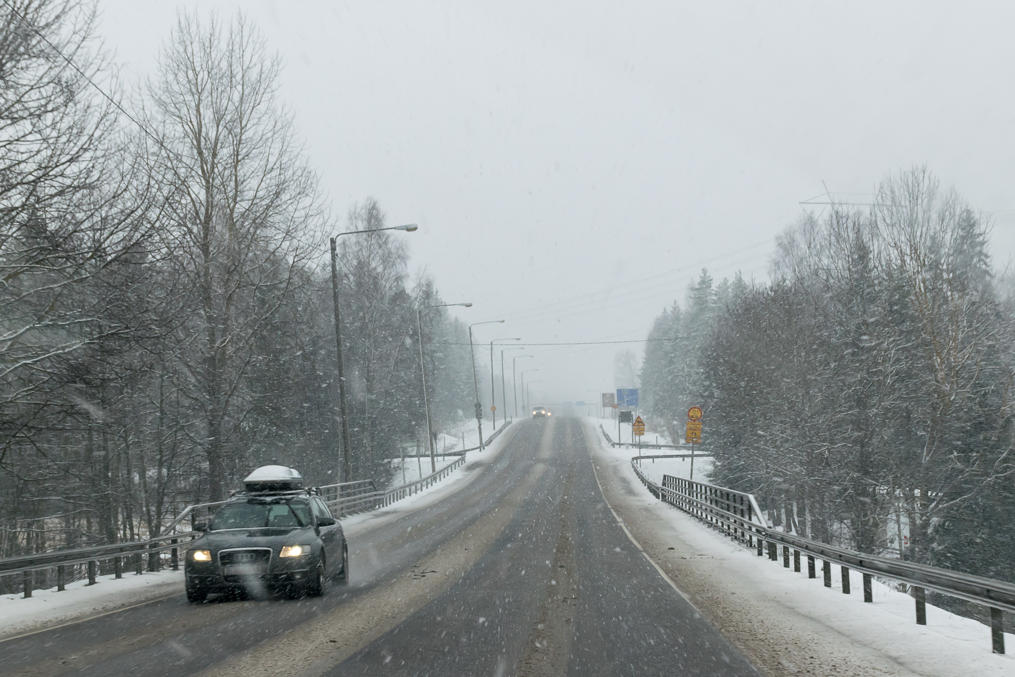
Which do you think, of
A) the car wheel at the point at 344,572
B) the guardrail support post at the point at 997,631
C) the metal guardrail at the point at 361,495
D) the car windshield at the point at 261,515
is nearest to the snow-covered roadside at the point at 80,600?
the car windshield at the point at 261,515

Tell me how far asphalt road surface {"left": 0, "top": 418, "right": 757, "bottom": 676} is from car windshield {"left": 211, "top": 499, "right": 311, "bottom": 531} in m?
1.08

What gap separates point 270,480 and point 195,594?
9.24ft

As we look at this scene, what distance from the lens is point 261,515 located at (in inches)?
495

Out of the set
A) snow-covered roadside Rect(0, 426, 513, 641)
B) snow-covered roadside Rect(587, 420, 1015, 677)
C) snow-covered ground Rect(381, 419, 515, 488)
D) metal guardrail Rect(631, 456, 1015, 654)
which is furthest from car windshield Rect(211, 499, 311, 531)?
snow-covered ground Rect(381, 419, 515, 488)

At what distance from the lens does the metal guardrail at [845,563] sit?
7.94m

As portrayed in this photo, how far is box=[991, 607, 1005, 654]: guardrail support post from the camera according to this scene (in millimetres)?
7824

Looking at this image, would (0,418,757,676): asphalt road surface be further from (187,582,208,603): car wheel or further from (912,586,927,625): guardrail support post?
(912,586,927,625): guardrail support post

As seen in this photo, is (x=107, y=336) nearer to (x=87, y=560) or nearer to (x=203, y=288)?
(x=87, y=560)

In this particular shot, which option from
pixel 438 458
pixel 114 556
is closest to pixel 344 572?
pixel 114 556

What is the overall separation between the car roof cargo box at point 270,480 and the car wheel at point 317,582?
2695 mm

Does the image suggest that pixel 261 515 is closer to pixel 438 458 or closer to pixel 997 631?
pixel 997 631

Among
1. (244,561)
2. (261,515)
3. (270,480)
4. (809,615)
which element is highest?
(270,480)

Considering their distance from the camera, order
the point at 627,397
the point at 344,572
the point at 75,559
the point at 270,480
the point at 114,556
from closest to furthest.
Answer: the point at 75,559, the point at 344,572, the point at 270,480, the point at 114,556, the point at 627,397

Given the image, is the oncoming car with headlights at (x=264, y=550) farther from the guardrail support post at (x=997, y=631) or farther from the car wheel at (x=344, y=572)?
the guardrail support post at (x=997, y=631)
